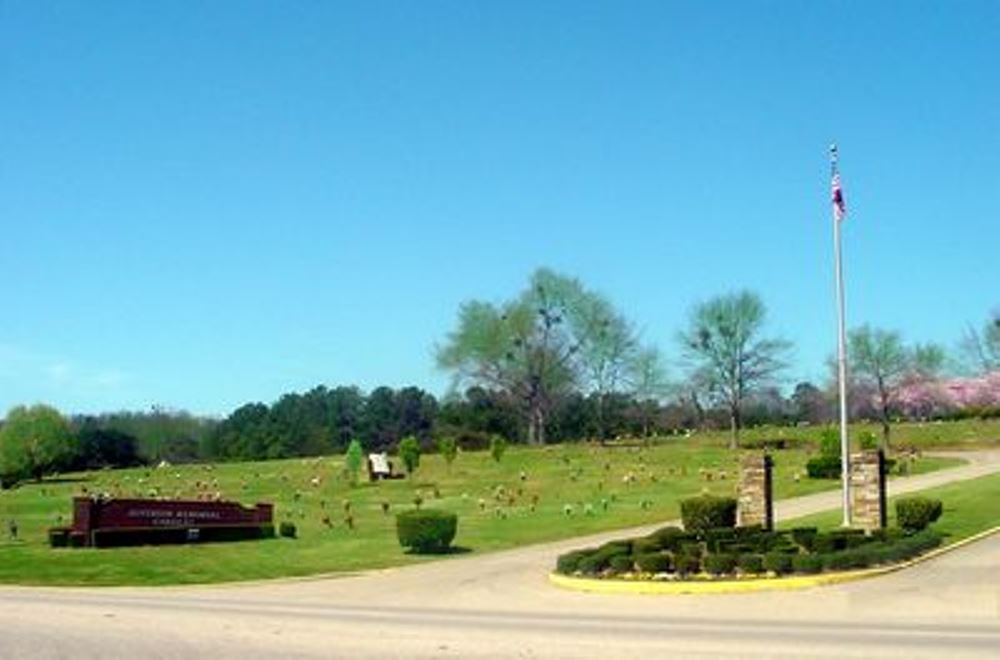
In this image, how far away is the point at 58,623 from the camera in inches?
825

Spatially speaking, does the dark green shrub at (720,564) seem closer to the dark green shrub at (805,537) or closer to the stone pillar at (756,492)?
the dark green shrub at (805,537)

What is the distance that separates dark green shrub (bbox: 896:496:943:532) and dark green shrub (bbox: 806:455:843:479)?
20736 mm

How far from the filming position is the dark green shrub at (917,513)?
1112 inches

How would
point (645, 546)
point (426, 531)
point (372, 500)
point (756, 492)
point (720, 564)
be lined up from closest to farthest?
1. point (720, 564)
2. point (645, 546)
3. point (756, 492)
4. point (426, 531)
5. point (372, 500)

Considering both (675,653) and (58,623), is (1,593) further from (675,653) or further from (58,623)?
(675,653)

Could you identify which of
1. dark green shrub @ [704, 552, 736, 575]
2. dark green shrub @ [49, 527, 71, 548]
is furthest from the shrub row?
dark green shrub @ [49, 527, 71, 548]

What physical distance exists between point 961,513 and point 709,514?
647 centimetres

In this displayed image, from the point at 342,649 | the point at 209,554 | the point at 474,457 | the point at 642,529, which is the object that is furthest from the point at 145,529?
the point at 474,457

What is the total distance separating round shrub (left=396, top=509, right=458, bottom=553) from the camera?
1339 inches

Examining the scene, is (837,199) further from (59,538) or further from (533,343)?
(533,343)

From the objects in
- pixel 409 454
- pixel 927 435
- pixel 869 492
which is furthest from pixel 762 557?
pixel 927 435

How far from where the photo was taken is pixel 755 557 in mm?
23469

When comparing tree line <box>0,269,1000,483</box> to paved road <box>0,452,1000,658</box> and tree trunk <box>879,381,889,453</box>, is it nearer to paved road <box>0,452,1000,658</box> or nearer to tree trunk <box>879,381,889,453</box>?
tree trunk <box>879,381,889,453</box>

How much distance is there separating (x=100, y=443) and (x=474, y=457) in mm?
46371
